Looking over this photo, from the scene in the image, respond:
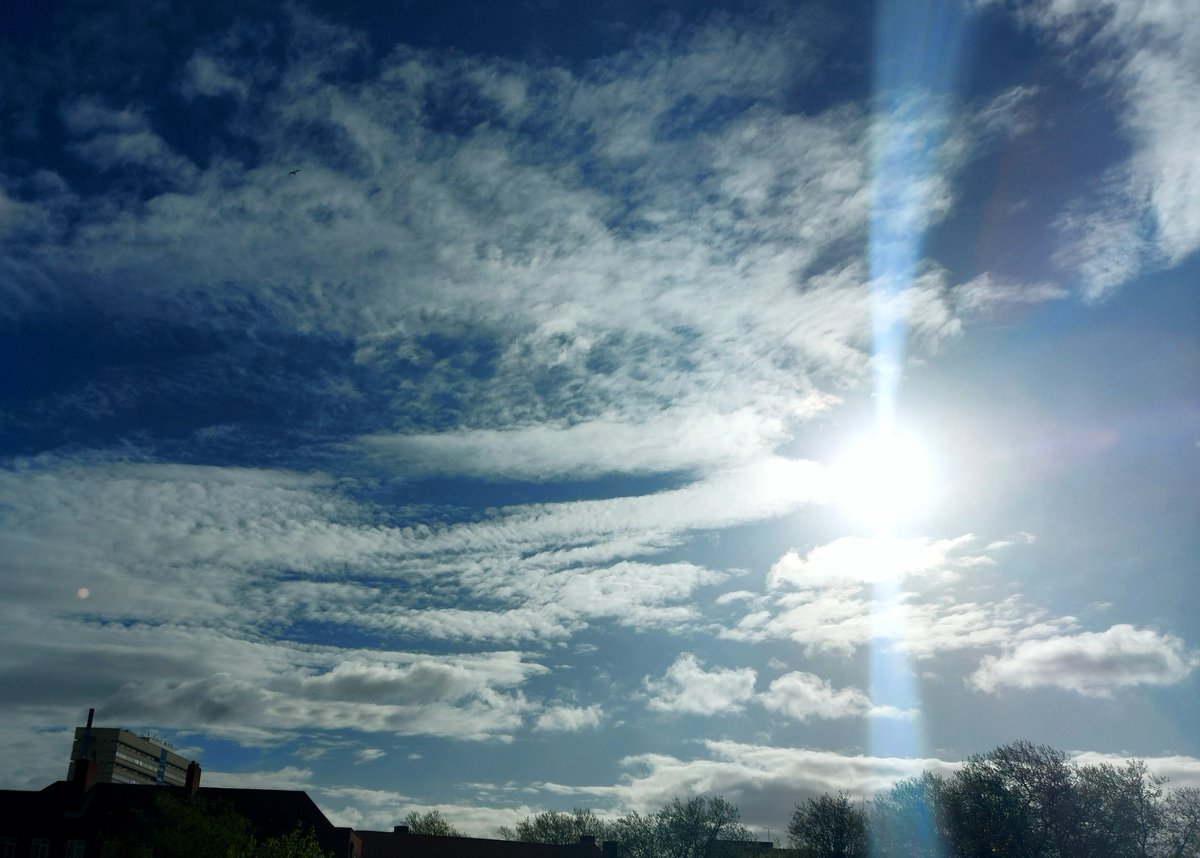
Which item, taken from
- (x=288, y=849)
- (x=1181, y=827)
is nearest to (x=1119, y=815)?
(x=1181, y=827)

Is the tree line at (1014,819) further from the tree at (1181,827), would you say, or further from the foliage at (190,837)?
the foliage at (190,837)

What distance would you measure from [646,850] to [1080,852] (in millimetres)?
55686

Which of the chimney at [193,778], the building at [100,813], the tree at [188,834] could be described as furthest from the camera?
the chimney at [193,778]

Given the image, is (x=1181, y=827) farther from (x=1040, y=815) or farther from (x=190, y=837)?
(x=190, y=837)

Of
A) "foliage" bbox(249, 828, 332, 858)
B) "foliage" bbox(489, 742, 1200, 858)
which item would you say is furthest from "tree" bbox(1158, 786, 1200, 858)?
"foliage" bbox(249, 828, 332, 858)

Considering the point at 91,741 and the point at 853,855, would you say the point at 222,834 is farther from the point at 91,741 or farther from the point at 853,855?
the point at 91,741

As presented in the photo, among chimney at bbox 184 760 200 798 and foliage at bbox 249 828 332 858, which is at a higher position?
chimney at bbox 184 760 200 798

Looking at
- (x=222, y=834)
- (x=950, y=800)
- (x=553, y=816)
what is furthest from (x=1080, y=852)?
(x=553, y=816)

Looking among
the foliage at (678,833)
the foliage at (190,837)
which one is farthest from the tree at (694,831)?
the foliage at (190,837)

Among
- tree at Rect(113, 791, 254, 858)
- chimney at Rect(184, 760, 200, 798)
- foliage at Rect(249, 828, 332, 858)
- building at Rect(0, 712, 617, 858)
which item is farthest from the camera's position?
chimney at Rect(184, 760, 200, 798)

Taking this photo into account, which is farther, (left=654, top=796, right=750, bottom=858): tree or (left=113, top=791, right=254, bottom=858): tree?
(left=654, top=796, right=750, bottom=858): tree

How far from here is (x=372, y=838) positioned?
79312 millimetres

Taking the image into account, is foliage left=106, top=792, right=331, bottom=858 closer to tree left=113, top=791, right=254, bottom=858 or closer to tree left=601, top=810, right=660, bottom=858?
tree left=113, top=791, right=254, bottom=858

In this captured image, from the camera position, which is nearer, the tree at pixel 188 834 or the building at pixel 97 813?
the tree at pixel 188 834
